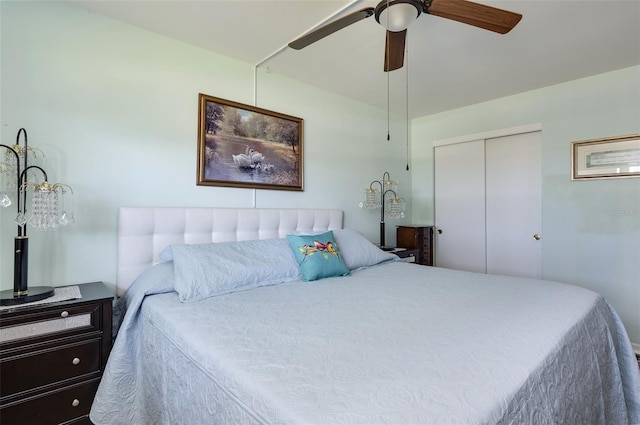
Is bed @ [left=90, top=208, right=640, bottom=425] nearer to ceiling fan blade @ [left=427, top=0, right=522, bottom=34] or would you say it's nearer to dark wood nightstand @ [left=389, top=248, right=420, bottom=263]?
dark wood nightstand @ [left=389, top=248, right=420, bottom=263]

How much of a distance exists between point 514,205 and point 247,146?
2.98 m

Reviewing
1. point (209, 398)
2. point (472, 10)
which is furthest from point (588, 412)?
point (472, 10)

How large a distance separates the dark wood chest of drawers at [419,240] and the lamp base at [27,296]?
3341 mm

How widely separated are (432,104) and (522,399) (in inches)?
138

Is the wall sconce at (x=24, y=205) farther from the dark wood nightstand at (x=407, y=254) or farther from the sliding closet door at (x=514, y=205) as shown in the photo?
the sliding closet door at (x=514, y=205)

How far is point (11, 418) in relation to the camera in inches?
55.5

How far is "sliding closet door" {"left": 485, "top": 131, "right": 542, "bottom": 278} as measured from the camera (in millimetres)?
3398

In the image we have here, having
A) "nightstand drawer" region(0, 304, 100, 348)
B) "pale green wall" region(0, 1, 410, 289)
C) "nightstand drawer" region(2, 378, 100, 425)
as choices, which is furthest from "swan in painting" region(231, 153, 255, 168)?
"nightstand drawer" region(2, 378, 100, 425)

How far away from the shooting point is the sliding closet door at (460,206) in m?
3.85

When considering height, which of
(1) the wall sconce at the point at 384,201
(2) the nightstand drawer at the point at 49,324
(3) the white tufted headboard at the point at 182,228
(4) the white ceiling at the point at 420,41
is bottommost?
(2) the nightstand drawer at the point at 49,324

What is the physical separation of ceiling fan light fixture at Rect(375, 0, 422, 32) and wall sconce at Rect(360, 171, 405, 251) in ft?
6.33

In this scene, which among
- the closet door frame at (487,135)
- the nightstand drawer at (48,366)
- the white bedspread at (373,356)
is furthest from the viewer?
the closet door frame at (487,135)

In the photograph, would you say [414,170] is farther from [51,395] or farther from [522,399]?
[51,395]

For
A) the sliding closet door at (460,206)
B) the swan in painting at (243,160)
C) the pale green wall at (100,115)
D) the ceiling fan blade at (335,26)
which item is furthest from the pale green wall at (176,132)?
the ceiling fan blade at (335,26)
